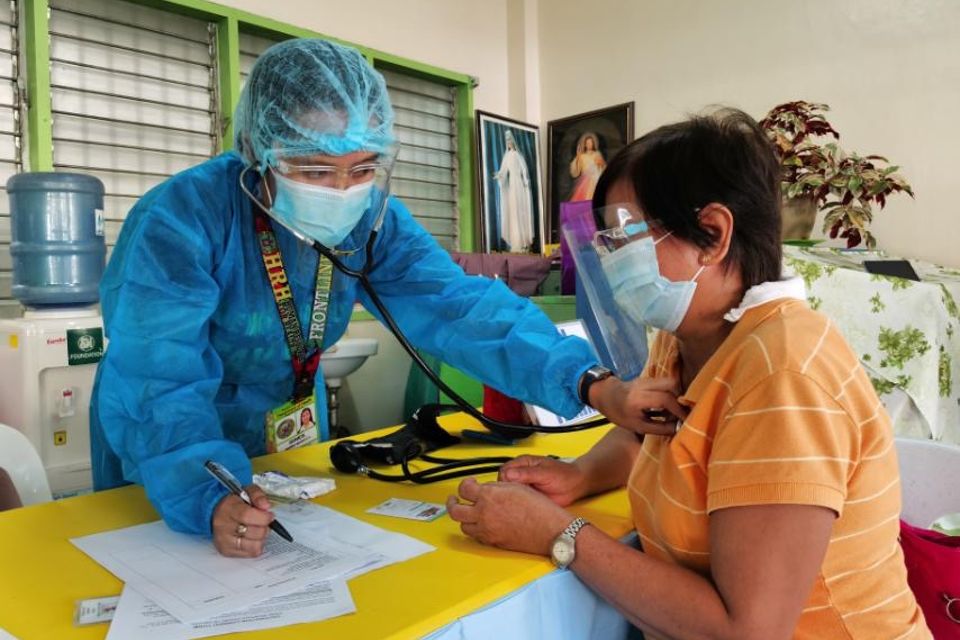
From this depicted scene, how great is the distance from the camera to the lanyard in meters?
1.17

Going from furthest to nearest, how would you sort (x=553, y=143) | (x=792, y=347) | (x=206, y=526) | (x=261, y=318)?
(x=553, y=143) < (x=261, y=318) < (x=206, y=526) < (x=792, y=347)

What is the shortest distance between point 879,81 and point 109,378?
9.99 feet

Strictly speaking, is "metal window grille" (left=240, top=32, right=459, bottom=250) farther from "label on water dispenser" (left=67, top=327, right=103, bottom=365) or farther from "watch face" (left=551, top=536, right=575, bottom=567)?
"watch face" (left=551, top=536, right=575, bottom=567)

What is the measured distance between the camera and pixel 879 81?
2.88 m

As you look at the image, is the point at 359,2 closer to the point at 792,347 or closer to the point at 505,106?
the point at 505,106

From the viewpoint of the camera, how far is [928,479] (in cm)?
117

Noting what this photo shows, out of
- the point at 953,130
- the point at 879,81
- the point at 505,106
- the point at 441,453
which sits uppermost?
the point at 505,106

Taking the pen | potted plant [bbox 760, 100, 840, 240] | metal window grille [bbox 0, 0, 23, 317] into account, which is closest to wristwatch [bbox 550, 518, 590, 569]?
the pen

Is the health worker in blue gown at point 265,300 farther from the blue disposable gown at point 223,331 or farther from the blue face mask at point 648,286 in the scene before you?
the blue face mask at point 648,286

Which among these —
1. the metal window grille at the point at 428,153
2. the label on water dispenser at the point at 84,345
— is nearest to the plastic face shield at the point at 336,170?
the label on water dispenser at the point at 84,345

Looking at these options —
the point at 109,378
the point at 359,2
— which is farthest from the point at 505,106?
the point at 109,378

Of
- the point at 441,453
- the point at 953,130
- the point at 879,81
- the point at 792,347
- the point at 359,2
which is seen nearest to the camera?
the point at 792,347

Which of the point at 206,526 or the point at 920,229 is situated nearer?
the point at 206,526

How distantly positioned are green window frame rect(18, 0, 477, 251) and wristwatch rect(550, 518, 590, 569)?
5.65 feet
